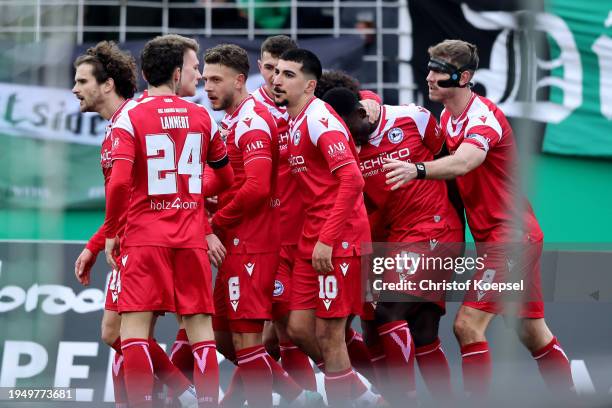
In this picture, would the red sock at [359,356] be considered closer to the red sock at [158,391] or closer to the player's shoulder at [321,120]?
the red sock at [158,391]

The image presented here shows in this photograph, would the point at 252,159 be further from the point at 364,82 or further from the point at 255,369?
the point at 364,82

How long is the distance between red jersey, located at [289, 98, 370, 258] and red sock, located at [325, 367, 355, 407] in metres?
0.65

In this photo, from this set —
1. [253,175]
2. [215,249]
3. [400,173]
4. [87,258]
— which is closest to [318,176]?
[253,175]

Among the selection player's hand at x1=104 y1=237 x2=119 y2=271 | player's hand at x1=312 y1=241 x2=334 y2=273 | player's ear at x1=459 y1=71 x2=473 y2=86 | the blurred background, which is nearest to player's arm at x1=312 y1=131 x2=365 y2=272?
player's hand at x1=312 y1=241 x2=334 y2=273

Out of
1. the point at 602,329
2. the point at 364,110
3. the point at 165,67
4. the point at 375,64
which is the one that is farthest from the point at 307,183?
Answer: the point at 375,64

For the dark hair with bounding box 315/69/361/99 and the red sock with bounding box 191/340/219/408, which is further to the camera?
the dark hair with bounding box 315/69/361/99

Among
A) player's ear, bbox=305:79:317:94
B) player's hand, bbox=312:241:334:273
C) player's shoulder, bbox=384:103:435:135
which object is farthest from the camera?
player's shoulder, bbox=384:103:435:135

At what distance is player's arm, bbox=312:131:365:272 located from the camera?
577 centimetres

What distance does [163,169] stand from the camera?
5.64m

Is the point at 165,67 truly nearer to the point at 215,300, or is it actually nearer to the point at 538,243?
the point at 215,300

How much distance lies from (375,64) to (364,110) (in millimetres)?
3141

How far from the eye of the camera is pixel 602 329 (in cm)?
761

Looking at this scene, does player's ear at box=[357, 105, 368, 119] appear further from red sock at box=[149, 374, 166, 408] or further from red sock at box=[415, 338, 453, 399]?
red sock at box=[149, 374, 166, 408]

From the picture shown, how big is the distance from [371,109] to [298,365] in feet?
5.20
